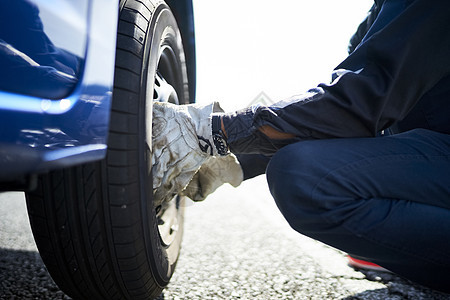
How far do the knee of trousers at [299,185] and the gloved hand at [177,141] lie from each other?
0.25m

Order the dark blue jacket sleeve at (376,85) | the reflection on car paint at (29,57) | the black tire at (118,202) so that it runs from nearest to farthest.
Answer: the reflection on car paint at (29,57)
the black tire at (118,202)
the dark blue jacket sleeve at (376,85)

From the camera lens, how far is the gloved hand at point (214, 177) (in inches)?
58.2

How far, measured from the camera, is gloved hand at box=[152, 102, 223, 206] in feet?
3.72

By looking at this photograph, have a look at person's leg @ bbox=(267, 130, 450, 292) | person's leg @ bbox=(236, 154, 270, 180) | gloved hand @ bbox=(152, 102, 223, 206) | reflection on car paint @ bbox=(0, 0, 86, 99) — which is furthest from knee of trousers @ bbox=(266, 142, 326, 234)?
reflection on car paint @ bbox=(0, 0, 86, 99)

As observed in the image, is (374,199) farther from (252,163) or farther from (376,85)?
(252,163)

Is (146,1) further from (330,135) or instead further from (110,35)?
(330,135)

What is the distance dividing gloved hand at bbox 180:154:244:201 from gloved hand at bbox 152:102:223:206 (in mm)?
254

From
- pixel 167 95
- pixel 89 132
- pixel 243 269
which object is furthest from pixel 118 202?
pixel 243 269

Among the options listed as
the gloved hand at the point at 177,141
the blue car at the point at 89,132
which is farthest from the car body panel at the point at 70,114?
the gloved hand at the point at 177,141

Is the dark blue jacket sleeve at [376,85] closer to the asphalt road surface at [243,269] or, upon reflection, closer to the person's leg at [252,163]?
the person's leg at [252,163]

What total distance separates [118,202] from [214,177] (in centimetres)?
61

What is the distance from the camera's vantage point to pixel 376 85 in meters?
1.03

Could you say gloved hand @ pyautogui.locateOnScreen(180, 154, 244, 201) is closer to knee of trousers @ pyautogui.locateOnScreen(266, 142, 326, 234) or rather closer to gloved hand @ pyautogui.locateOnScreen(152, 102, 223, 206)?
gloved hand @ pyautogui.locateOnScreen(152, 102, 223, 206)

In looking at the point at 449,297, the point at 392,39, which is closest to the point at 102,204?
the point at 392,39
